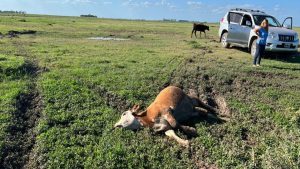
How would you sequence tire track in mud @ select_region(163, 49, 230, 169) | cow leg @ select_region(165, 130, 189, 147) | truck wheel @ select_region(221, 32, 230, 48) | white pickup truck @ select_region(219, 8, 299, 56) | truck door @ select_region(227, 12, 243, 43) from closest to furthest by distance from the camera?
cow leg @ select_region(165, 130, 189, 147), tire track in mud @ select_region(163, 49, 230, 169), white pickup truck @ select_region(219, 8, 299, 56), truck door @ select_region(227, 12, 243, 43), truck wheel @ select_region(221, 32, 230, 48)

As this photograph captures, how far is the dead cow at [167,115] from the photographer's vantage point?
8.44 metres

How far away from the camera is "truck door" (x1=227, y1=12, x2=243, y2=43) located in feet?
65.5

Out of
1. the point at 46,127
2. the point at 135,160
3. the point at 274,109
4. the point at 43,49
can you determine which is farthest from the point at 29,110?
the point at 43,49

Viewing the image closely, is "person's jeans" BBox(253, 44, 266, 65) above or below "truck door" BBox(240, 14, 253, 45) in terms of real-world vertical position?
below

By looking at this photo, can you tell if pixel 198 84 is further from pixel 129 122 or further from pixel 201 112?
pixel 129 122

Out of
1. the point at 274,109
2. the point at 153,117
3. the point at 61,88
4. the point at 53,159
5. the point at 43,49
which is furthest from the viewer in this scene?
the point at 43,49

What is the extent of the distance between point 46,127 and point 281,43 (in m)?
12.2

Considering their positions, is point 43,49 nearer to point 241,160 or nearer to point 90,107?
point 90,107

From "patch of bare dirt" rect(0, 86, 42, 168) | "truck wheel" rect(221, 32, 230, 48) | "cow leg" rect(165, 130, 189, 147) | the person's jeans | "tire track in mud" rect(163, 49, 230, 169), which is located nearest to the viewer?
"patch of bare dirt" rect(0, 86, 42, 168)

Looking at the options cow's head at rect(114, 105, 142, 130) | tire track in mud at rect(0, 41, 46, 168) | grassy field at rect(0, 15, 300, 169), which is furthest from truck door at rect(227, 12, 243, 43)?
cow's head at rect(114, 105, 142, 130)

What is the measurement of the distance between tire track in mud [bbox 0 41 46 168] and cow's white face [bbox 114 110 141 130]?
179cm

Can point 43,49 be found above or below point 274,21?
below

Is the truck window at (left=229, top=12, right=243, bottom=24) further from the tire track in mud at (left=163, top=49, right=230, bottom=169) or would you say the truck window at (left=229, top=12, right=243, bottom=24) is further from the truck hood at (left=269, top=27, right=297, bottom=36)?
the tire track in mud at (left=163, top=49, right=230, bottom=169)

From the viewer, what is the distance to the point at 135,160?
23.7ft
